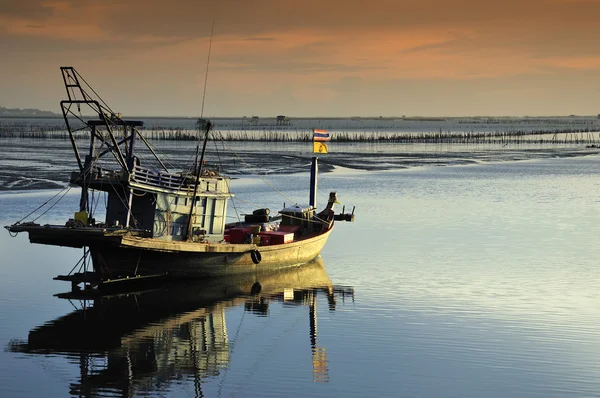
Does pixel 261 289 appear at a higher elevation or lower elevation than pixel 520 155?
lower

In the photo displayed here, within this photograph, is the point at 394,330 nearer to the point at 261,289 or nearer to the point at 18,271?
the point at 261,289

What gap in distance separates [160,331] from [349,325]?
18.9ft

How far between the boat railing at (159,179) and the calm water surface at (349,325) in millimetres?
3895

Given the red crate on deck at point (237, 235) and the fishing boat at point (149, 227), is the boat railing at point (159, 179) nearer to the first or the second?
the fishing boat at point (149, 227)

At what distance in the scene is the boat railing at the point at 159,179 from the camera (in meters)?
35.6

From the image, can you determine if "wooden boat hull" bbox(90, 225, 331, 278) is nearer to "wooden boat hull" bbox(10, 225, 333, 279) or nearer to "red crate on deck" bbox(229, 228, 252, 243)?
"wooden boat hull" bbox(10, 225, 333, 279)

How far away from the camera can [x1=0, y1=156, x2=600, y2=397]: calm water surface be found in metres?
24.3

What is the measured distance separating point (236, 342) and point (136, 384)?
499 cm

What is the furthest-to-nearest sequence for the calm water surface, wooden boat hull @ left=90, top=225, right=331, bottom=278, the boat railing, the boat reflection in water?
the boat railing < wooden boat hull @ left=90, top=225, right=331, bottom=278 < the boat reflection in water < the calm water surface

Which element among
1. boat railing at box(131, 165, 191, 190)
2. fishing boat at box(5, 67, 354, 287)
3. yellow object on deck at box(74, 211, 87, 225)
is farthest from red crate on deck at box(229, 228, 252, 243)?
yellow object on deck at box(74, 211, 87, 225)

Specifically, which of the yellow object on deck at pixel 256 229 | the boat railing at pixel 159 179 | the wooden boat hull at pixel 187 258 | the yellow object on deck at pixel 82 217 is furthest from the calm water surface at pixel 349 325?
the boat railing at pixel 159 179

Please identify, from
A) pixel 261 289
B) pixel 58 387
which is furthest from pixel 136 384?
pixel 261 289

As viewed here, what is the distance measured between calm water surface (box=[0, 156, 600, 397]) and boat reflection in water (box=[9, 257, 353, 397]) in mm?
67

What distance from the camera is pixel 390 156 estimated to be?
12450 cm
